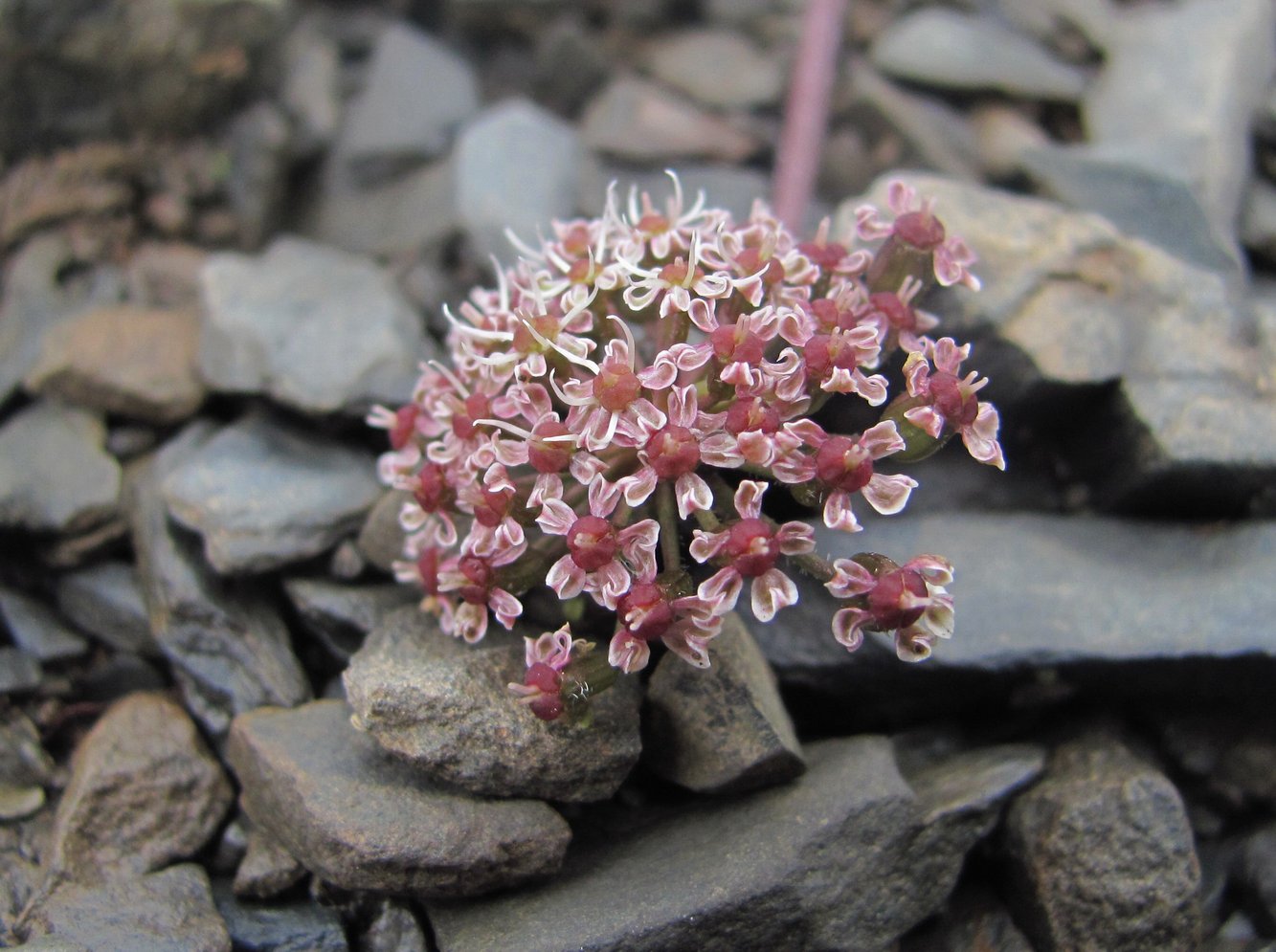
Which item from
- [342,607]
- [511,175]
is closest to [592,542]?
[342,607]

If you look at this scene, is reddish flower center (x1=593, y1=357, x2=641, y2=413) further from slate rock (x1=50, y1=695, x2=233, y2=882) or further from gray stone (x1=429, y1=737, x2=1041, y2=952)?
slate rock (x1=50, y1=695, x2=233, y2=882)

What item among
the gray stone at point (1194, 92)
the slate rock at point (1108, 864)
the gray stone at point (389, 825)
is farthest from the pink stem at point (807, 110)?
the gray stone at point (389, 825)

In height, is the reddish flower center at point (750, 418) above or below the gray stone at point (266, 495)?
above

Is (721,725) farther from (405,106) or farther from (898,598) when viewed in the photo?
(405,106)

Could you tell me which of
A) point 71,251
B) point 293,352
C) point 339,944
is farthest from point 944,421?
point 71,251

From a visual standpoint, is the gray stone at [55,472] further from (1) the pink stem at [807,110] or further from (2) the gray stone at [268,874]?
(1) the pink stem at [807,110]

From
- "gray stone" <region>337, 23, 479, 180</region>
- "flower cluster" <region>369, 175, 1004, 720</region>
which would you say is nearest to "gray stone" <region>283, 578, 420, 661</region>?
"flower cluster" <region>369, 175, 1004, 720</region>

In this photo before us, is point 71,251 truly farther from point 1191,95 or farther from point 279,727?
point 1191,95
